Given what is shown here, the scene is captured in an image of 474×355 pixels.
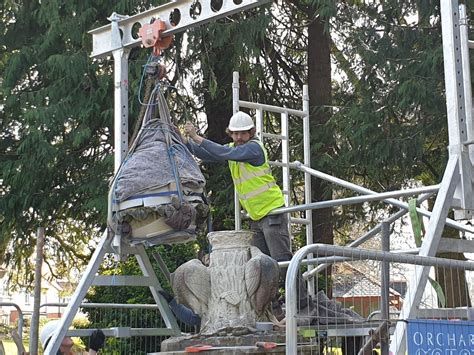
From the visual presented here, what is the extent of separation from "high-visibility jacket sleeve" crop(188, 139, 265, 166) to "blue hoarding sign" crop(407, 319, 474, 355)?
273 cm

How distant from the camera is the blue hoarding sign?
535cm

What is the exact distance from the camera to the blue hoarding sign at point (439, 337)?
17.6 feet

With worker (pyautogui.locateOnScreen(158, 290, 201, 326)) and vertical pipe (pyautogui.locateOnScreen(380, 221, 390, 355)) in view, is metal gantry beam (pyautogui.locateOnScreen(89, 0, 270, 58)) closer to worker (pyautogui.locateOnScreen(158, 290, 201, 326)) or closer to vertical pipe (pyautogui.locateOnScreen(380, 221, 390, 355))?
vertical pipe (pyautogui.locateOnScreen(380, 221, 390, 355))

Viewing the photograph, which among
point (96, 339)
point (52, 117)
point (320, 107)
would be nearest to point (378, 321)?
point (96, 339)

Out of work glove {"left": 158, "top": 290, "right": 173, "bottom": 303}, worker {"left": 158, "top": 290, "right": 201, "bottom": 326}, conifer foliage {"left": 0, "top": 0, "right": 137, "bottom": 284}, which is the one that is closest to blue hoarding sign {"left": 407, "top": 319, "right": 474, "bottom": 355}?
worker {"left": 158, "top": 290, "right": 201, "bottom": 326}

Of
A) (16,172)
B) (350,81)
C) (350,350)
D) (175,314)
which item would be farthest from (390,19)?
(350,350)

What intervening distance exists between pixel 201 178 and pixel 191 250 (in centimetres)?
592

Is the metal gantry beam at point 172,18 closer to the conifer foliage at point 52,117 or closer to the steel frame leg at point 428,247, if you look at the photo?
the steel frame leg at point 428,247

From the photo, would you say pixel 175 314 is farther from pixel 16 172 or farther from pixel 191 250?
pixel 16 172

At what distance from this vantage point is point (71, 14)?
13492 mm

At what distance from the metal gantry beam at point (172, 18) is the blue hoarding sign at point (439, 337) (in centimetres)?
270

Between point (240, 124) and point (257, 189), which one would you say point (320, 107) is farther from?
point (240, 124)

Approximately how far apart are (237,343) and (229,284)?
1.68 ft

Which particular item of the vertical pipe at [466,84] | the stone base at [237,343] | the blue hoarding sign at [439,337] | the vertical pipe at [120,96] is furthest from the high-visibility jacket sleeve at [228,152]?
the blue hoarding sign at [439,337]
